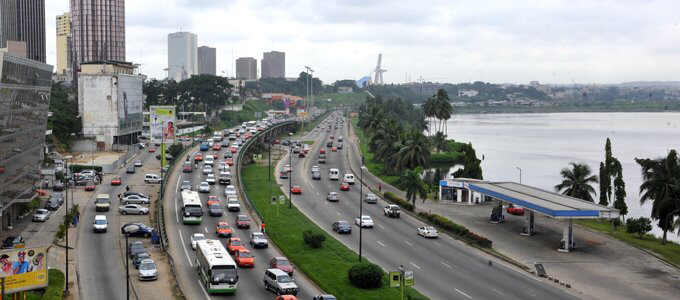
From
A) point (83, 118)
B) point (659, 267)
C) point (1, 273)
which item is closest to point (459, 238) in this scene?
point (659, 267)

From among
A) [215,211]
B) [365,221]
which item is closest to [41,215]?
[215,211]

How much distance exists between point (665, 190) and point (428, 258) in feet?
72.7

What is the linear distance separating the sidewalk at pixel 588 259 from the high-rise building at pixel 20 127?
36783mm

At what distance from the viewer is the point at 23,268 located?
32812mm

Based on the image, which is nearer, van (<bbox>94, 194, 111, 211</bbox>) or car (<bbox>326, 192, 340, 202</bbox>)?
van (<bbox>94, 194, 111, 211</bbox>)

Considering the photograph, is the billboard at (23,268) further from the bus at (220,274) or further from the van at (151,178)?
the van at (151,178)

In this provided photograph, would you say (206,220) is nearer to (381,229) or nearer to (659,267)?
(381,229)

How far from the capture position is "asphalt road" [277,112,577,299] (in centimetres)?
4434

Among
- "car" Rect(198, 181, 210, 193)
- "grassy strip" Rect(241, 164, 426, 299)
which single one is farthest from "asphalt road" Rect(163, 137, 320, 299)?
"grassy strip" Rect(241, 164, 426, 299)

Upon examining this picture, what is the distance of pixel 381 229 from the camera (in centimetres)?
6406

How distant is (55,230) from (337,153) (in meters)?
80.6

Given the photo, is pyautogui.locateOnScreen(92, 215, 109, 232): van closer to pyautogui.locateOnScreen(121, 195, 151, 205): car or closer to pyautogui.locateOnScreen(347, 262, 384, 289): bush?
pyautogui.locateOnScreen(121, 195, 151, 205): car

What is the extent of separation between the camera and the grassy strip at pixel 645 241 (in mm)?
57497

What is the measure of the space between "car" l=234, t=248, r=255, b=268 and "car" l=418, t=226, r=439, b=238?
18544 millimetres
